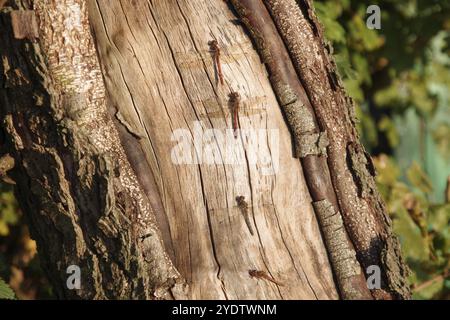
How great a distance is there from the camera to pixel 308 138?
99.3 inches

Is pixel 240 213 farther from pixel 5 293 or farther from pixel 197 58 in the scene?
pixel 5 293

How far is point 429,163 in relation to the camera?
754 cm

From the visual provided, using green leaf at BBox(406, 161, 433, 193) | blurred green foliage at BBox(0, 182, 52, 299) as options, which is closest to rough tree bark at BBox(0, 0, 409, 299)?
blurred green foliage at BBox(0, 182, 52, 299)

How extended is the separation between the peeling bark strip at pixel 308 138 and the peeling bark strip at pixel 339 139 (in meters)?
0.04

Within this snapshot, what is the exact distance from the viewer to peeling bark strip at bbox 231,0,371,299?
2.52m

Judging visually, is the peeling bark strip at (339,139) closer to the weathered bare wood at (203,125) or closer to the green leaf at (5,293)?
the weathered bare wood at (203,125)

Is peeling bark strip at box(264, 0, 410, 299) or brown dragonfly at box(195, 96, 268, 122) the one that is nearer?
brown dragonfly at box(195, 96, 268, 122)

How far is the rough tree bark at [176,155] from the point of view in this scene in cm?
239

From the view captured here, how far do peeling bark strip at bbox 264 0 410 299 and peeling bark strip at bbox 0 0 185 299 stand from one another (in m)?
0.71

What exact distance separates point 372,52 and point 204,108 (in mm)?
3216

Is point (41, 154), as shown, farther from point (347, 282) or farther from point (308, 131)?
point (347, 282)

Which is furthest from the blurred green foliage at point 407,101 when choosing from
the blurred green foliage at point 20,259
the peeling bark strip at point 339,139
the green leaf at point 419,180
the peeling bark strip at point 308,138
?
the blurred green foliage at point 20,259

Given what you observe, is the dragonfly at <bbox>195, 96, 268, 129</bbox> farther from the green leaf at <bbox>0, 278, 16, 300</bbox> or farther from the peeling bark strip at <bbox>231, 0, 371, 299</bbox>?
the green leaf at <bbox>0, 278, 16, 300</bbox>

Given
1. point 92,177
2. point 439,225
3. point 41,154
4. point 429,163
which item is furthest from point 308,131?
point 429,163
